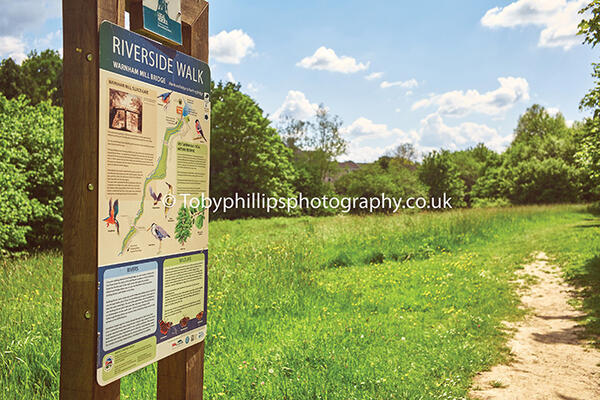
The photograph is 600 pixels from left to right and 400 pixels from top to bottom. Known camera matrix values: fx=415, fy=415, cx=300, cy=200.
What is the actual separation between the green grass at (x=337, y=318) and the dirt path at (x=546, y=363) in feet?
0.80

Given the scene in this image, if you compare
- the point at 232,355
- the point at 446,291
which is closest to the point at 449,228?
the point at 446,291

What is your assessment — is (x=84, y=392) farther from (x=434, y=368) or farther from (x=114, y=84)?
(x=434, y=368)

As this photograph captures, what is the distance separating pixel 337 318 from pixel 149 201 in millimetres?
4353

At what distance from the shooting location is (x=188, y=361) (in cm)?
313

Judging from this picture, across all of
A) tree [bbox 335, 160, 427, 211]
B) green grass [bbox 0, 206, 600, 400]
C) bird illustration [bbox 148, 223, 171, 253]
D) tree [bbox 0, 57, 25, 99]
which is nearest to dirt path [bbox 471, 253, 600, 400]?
green grass [bbox 0, 206, 600, 400]

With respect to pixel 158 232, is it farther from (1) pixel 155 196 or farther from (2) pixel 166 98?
(2) pixel 166 98

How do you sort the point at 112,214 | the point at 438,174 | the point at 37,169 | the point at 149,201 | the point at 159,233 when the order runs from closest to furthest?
the point at 112,214 < the point at 149,201 < the point at 159,233 < the point at 37,169 < the point at 438,174

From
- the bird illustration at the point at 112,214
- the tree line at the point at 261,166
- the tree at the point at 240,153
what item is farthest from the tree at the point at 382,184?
the bird illustration at the point at 112,214

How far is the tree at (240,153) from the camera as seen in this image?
117ft

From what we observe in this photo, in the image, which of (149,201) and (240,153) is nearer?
(149,201)

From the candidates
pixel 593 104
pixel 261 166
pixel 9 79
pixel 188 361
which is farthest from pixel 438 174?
pixel 188 361

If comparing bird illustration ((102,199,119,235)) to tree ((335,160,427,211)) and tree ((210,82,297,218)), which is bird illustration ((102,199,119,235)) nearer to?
tree ((210,82,297,218))

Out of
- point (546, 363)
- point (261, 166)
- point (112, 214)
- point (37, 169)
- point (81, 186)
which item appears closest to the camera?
point (81, 186)

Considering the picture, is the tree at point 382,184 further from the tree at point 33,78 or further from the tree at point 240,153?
the tree at point 33,78
